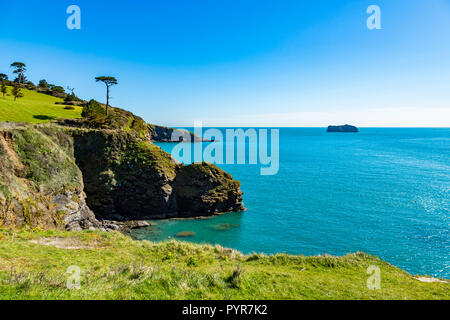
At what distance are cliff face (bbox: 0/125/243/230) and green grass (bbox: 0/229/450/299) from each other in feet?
43.1

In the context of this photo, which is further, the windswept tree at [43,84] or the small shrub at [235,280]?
the windswept tree at [43,84]

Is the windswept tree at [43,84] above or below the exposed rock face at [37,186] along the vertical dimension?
above

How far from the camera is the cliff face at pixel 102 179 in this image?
3038cm

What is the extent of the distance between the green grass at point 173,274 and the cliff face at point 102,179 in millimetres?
13122

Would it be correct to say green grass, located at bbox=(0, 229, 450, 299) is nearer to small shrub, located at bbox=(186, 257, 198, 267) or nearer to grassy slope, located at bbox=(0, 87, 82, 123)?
small shrub, located at bbox=(186, 257, 198, 267)

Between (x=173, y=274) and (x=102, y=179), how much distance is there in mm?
40642

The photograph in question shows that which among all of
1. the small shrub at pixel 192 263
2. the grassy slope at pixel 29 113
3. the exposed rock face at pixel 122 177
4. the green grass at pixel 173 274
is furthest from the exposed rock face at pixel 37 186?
the small shrub at pixel 192 263

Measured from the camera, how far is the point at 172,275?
11500 millimetres

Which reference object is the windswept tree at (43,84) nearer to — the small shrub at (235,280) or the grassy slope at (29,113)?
the grassy slope at (29,113)

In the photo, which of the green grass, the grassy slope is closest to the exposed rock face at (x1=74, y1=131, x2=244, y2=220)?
the grassy slope
